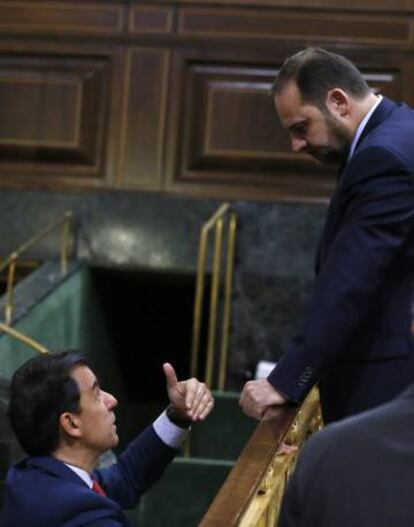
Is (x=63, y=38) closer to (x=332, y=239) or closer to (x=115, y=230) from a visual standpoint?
(x=115, y=230)

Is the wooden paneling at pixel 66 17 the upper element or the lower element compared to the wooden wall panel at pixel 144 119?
upper

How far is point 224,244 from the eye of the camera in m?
6.04

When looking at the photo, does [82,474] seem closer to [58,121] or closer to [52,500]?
[52,500]

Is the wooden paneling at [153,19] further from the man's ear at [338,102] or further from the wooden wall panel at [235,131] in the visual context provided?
the man's ear at [338,102]

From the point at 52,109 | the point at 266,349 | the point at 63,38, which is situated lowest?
the point at 266,349

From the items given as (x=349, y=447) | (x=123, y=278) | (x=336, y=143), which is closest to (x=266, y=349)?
(x=123, y=278)

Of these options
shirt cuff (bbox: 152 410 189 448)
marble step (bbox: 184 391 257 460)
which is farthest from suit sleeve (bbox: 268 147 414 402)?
marble step (bbox: 184 391 257 460)

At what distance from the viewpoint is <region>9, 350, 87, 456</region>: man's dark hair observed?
2307mm

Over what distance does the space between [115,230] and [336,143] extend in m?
3.80

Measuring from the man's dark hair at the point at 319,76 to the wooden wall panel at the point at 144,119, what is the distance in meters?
3.91

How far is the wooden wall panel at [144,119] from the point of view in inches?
250

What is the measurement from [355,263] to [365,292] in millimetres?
62

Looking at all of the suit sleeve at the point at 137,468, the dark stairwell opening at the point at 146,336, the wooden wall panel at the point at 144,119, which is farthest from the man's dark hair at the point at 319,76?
the dark stairwell opening at the point at 146,336

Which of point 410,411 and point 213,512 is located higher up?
point 410,411
